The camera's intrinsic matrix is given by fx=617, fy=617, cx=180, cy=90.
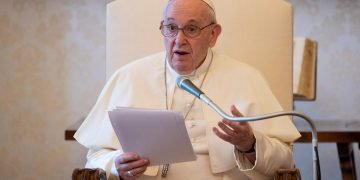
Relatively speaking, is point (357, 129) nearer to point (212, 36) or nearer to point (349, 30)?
point (212, 36)

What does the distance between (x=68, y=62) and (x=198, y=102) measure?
186 cm

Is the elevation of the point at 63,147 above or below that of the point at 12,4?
below

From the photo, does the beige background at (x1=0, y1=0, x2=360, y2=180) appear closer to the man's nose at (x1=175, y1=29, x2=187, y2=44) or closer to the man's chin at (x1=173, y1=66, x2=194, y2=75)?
the man's chin at (x1=173, y1=66, x2=194, y2=75)

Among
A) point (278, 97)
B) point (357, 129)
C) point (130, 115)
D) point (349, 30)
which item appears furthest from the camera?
point (349, 30)

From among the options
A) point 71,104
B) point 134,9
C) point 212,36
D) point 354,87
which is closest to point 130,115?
point 212,36

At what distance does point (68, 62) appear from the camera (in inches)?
167

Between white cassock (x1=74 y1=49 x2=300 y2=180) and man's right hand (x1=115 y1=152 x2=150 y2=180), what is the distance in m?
0.12

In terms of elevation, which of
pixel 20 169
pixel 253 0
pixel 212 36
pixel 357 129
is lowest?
pixel 20 169

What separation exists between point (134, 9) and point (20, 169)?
188cm

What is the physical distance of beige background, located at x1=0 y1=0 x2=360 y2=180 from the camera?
4230 millimetres

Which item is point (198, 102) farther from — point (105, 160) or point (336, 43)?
point (336, 43)

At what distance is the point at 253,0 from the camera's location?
2885 millimetres

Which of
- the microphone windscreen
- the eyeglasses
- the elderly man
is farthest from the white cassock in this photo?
the microphone windscreen

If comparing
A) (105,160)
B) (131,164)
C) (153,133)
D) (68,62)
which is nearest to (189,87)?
(153,133)
